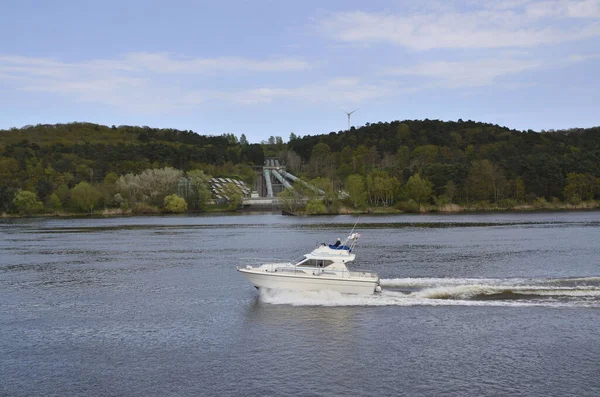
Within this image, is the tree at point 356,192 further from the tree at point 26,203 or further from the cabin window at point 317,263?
the cabin window at point 317,263

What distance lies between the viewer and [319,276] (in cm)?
3241

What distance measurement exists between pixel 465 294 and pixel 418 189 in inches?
4420

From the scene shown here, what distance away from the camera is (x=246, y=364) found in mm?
22938

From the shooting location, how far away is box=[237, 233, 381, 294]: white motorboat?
32469 millimetres

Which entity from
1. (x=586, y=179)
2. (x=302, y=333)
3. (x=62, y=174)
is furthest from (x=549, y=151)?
(x=302, y=333)

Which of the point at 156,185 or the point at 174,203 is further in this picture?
the point at 156,185

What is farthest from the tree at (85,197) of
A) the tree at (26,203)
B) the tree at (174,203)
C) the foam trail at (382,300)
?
the foam trail at (382,300)

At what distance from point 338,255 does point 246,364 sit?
11740 millimetres

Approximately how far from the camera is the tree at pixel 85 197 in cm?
15262

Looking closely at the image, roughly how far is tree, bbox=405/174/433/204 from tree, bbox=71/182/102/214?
274 ft

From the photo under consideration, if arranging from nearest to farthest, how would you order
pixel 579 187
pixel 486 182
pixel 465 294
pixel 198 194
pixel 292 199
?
pixel 465 294 < pixel 292 199 < pixel 579 187 < pixel 486 182 < pixel 198 194

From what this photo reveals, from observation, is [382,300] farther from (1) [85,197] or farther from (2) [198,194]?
(1) [85,197]

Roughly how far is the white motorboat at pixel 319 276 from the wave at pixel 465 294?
39cm

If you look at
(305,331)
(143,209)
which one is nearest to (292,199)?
(143,209)
